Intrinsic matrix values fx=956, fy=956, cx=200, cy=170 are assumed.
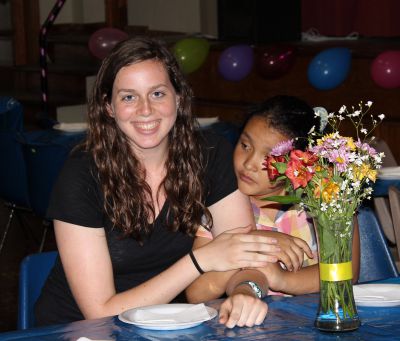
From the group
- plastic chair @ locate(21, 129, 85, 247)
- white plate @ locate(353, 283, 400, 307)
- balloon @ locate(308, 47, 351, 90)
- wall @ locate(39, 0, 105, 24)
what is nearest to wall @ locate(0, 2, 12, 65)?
wall @ locate(39, 0, 105, 24)

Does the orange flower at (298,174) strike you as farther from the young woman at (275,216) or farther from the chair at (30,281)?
the chair at (30,281)

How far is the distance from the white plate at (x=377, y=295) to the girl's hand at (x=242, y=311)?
0.25m

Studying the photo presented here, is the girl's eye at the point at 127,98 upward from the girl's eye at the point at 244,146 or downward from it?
upward

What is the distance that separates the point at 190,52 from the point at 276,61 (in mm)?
647

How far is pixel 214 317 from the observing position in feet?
7.11

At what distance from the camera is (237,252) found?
2406 millimetres

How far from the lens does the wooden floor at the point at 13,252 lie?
15.3 feet

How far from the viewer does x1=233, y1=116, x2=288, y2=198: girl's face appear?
276 centimetres

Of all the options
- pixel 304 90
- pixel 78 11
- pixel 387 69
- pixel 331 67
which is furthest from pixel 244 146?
pixel 78 11

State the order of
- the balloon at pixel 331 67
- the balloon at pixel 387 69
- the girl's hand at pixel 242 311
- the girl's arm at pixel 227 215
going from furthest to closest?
the balloon at pixel 331 67
the balloon at pixel 387 69
the girl's arm at pixel 227 215
the girl's hand at pixel 242 311

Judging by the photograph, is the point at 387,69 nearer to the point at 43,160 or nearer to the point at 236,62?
the point at 236,62

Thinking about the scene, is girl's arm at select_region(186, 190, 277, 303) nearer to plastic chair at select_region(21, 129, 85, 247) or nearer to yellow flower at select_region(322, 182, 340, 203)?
yellow flower at select_region(322, 182, 340, 203)

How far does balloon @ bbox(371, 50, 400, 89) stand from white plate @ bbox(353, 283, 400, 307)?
405 centimetres

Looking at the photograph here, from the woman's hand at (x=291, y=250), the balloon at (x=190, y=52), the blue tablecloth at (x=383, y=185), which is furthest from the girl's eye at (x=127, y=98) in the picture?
the balloon at (x=190, y=52)
